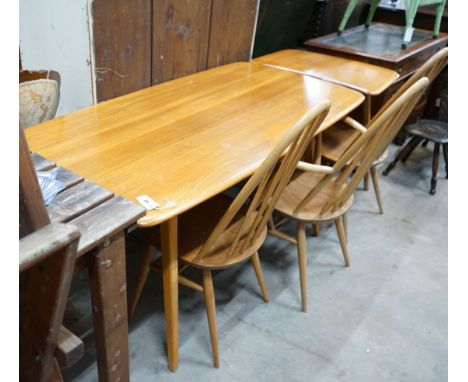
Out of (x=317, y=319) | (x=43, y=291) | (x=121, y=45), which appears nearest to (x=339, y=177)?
(x=317, y=319)

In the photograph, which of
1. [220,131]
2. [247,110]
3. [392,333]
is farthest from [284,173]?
[392,333]

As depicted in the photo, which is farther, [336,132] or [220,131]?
[336,132]

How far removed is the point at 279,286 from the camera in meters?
1.92

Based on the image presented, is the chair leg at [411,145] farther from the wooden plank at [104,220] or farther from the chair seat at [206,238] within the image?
the wooden plank at [104,220]

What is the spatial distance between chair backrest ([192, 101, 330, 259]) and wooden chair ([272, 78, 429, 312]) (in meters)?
0.18

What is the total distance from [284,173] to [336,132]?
1.22m

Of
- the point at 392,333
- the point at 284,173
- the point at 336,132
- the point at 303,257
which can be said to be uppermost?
the point at 284,173

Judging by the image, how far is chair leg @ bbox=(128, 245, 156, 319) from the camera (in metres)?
1.56

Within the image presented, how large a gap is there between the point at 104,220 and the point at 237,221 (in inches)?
28.2

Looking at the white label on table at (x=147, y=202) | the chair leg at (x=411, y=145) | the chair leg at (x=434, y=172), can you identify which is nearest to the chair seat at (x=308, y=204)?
the white label on table at (x=147, y=202)

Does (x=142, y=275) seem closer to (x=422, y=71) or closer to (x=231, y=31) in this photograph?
(x=231, y=31)

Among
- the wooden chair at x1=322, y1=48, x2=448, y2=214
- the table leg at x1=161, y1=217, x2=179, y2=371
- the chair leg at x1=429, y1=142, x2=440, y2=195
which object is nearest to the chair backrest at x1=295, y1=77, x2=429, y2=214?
the wooden chair at x1=322, y1=48, x2=448, y2=214

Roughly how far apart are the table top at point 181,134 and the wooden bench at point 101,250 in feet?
0.33

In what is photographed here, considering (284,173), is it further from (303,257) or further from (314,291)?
(314,291)
